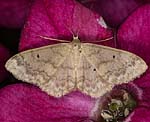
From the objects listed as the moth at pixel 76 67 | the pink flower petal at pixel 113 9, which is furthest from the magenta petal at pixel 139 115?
the pink flower petal at pixel 113 9

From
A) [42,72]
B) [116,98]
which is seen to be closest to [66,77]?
[42,72]

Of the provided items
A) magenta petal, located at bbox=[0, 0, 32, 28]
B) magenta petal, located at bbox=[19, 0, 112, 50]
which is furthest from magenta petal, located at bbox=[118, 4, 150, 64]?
magenta petal, located at bbox=[0, 0, 32, 28]

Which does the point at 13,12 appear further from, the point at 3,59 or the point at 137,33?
the point at 137,33

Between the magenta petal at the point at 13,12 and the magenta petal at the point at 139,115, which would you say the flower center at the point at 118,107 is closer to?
the magenta petal at the point at 139,115

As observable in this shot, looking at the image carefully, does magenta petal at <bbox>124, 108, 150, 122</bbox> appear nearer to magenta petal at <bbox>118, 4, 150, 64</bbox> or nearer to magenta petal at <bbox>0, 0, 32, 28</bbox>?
magenta petal at <bbox>118, 4, 150, 64</bbox>

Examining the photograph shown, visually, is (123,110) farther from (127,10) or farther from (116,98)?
(127,10)

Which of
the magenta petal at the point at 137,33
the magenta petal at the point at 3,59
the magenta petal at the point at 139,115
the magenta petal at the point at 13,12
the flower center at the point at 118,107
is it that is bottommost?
the flower center at the point at 118,107

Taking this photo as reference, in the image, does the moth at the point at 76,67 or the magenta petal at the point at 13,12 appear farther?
the magenta petal at the point at 13,12

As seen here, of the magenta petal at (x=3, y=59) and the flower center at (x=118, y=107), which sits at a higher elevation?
the magenta petal at (x=3, y=59)
